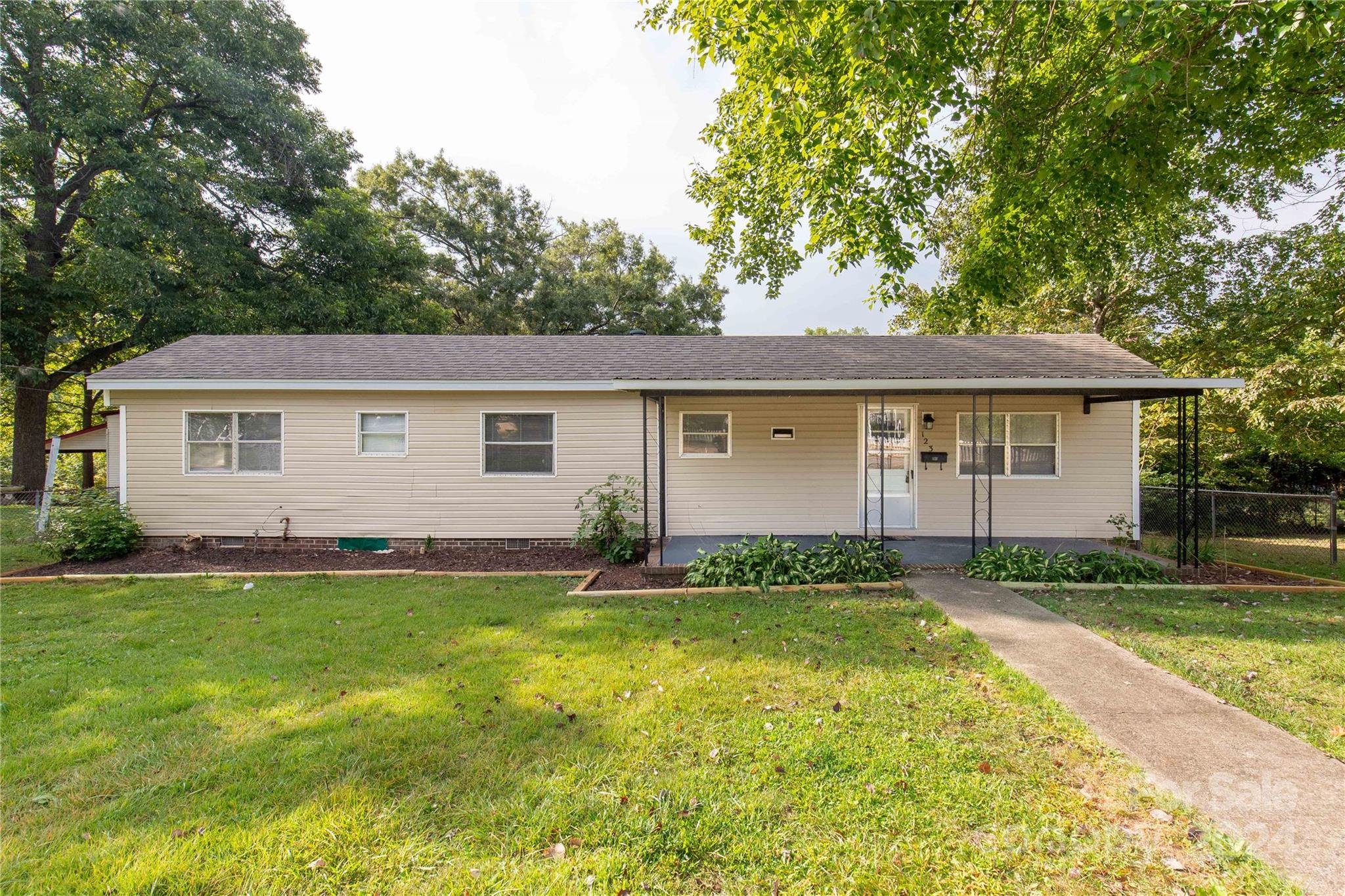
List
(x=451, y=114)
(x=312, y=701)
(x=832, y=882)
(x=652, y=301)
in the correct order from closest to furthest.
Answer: (x=832, y=882) < (x=312, y=701) < (x=451, y=114) < (x=652, y=301)

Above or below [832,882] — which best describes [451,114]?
above

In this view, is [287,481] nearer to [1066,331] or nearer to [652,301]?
[652,301]

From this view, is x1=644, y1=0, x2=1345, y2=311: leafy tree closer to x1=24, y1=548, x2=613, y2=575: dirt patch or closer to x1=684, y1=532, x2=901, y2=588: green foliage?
x1=684, y1=532, x2=901, y2=588: green foliage

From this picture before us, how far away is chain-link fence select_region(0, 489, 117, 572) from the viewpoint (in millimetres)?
7848

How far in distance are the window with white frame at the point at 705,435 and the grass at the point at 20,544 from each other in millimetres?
9675

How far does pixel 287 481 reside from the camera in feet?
28.1

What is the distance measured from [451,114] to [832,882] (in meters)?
9.80

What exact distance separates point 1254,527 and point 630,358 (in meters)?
11.7

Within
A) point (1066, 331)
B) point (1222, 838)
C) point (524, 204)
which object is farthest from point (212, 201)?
point (1066, 331)

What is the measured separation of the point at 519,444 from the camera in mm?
8617

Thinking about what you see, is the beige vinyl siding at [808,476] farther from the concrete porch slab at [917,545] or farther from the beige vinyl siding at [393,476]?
the beige vinyl siding at [393,476]

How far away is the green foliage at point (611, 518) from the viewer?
312 inches

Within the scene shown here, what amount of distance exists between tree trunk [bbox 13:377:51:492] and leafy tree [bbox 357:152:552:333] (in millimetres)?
11584

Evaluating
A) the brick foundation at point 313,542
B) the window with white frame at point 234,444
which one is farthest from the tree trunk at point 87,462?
the window with white frame at point 234,444
